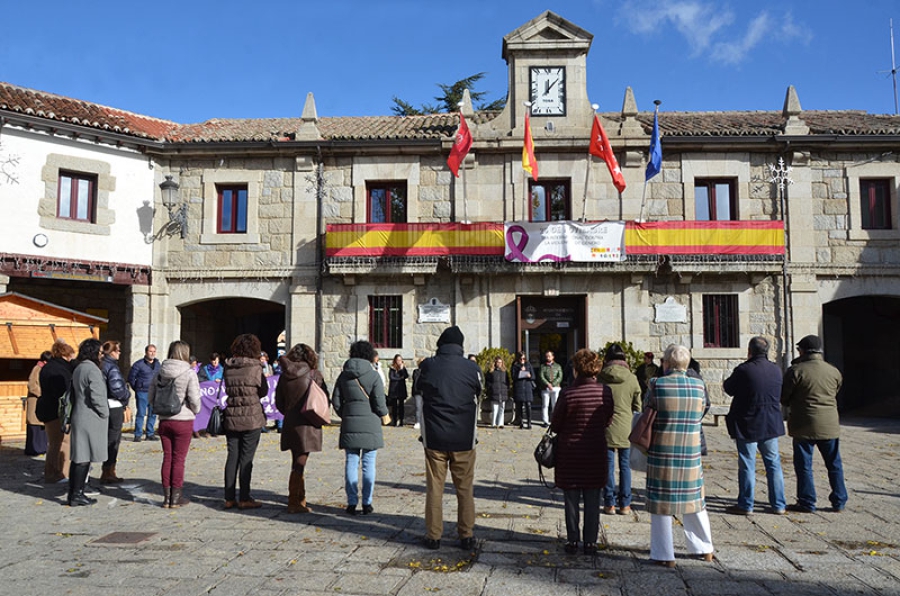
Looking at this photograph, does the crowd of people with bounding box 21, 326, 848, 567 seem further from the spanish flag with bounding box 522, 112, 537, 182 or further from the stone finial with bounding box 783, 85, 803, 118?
the stone finial with bounding box 783, 85, 803, 118

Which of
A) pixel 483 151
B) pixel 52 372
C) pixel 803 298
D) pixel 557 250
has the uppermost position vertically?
pixel 483 151

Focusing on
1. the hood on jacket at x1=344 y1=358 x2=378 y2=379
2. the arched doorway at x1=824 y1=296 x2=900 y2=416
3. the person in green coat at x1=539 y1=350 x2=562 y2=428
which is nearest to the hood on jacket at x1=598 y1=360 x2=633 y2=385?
the hood on jacket at x1=344 y1=358 x2=378 y2=379

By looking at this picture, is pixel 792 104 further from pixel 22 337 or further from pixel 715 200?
pixel 22 337

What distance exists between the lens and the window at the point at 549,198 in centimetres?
1712

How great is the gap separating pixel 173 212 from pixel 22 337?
16.6 feet

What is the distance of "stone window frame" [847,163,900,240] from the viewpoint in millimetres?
16578

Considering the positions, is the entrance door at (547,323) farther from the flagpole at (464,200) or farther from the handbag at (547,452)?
the handbag at (547,452)

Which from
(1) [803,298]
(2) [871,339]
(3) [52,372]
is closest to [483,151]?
(1) [803,298]

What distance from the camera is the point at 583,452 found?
17.9ft

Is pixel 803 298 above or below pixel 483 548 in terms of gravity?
above

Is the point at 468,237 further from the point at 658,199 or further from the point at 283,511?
the point at 283,511

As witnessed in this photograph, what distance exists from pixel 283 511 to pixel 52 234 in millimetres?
12141

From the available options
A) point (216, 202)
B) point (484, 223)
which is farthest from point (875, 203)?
point (216, 202)

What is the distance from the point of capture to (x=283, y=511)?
6.93 metres
